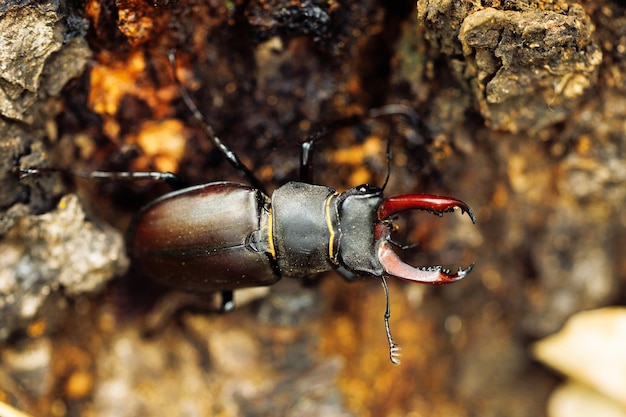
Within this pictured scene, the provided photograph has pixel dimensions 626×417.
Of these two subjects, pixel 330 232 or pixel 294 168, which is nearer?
pixel 330 232

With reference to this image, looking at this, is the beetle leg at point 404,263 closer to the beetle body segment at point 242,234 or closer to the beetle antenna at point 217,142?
the beetle body segment at point 242,234

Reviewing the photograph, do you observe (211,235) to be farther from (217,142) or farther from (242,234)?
(217,142)

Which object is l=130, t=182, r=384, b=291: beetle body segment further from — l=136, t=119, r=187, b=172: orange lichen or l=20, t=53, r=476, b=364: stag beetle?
l=136, t=119, r=187, b=172: orange lichen

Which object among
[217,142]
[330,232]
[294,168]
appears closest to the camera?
[330,232]

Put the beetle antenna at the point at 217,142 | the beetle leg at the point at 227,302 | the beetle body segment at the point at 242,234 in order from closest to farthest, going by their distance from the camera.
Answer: the beetle body segment at the point at 242,234
the beetle antenna at the point at 217,142
the beetle leg at the point at 227,302

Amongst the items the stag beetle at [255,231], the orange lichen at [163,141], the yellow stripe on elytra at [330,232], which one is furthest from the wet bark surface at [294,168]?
the yellow stripe on elytra at [330,232]

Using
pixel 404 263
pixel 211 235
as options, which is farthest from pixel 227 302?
pixel 404 263

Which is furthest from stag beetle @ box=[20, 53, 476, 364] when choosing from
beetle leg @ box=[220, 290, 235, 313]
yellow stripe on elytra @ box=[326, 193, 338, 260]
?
beetle leg @ box=[220, 290, 235, 313]
